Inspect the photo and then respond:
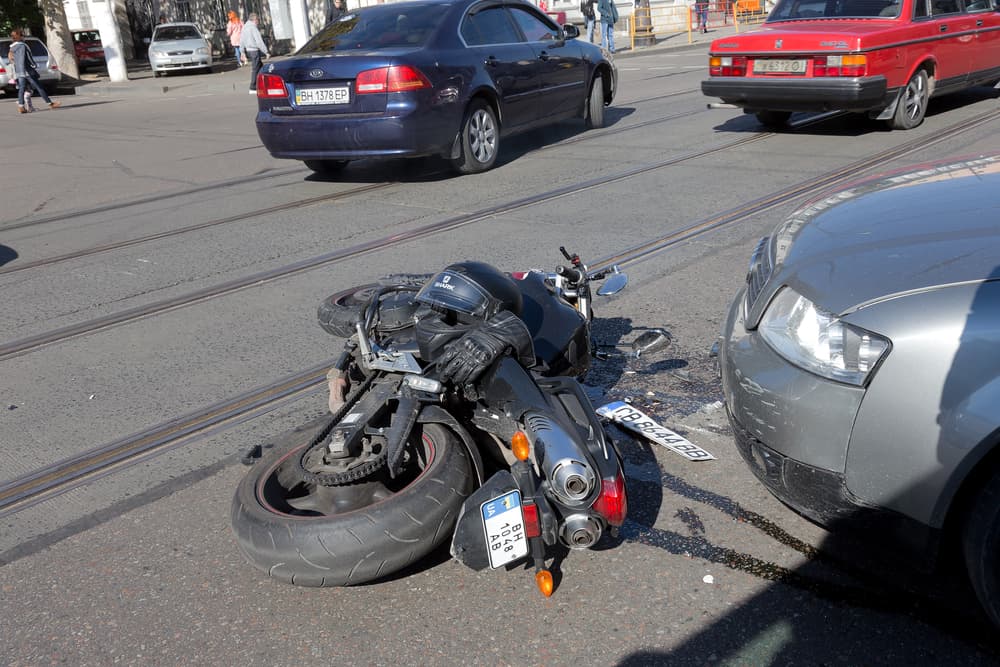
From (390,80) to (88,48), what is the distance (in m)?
32.1

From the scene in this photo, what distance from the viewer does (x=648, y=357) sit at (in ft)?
15.1

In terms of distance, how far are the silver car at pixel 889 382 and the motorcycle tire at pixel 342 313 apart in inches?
59.7

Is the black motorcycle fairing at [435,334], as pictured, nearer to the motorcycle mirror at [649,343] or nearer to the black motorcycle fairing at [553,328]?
the black motorcycle fairing at [553,328]

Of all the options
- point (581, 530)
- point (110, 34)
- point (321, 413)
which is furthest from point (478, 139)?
point (110, 34)

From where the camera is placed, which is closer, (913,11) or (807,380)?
(807,380)

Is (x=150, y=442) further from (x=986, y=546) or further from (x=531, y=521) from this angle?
(x=986, y=546)

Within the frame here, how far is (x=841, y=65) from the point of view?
376 inches

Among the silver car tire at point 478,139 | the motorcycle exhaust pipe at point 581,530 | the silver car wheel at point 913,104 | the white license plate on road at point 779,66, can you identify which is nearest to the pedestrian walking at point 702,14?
the silver car wheel at point 913,104

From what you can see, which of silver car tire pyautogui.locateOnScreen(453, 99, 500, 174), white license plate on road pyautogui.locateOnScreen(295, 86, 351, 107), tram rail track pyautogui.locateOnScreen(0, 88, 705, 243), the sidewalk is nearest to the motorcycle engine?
tram rail track pyautogui.locateOnScreen(0, 88, 705, 243)

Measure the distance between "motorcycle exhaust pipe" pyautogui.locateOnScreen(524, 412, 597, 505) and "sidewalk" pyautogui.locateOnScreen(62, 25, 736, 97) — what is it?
23.0 metres

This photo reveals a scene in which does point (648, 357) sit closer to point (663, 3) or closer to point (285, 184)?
point (285, 184)

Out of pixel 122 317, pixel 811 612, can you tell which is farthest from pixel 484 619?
pixel 122 317

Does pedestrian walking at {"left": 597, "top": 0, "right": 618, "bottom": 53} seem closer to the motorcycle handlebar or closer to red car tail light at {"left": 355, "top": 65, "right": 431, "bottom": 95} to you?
red car tail light at {"left": 355, "top": 65, "right": 431, "bottom": 95}

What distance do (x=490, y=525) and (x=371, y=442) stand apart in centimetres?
56
